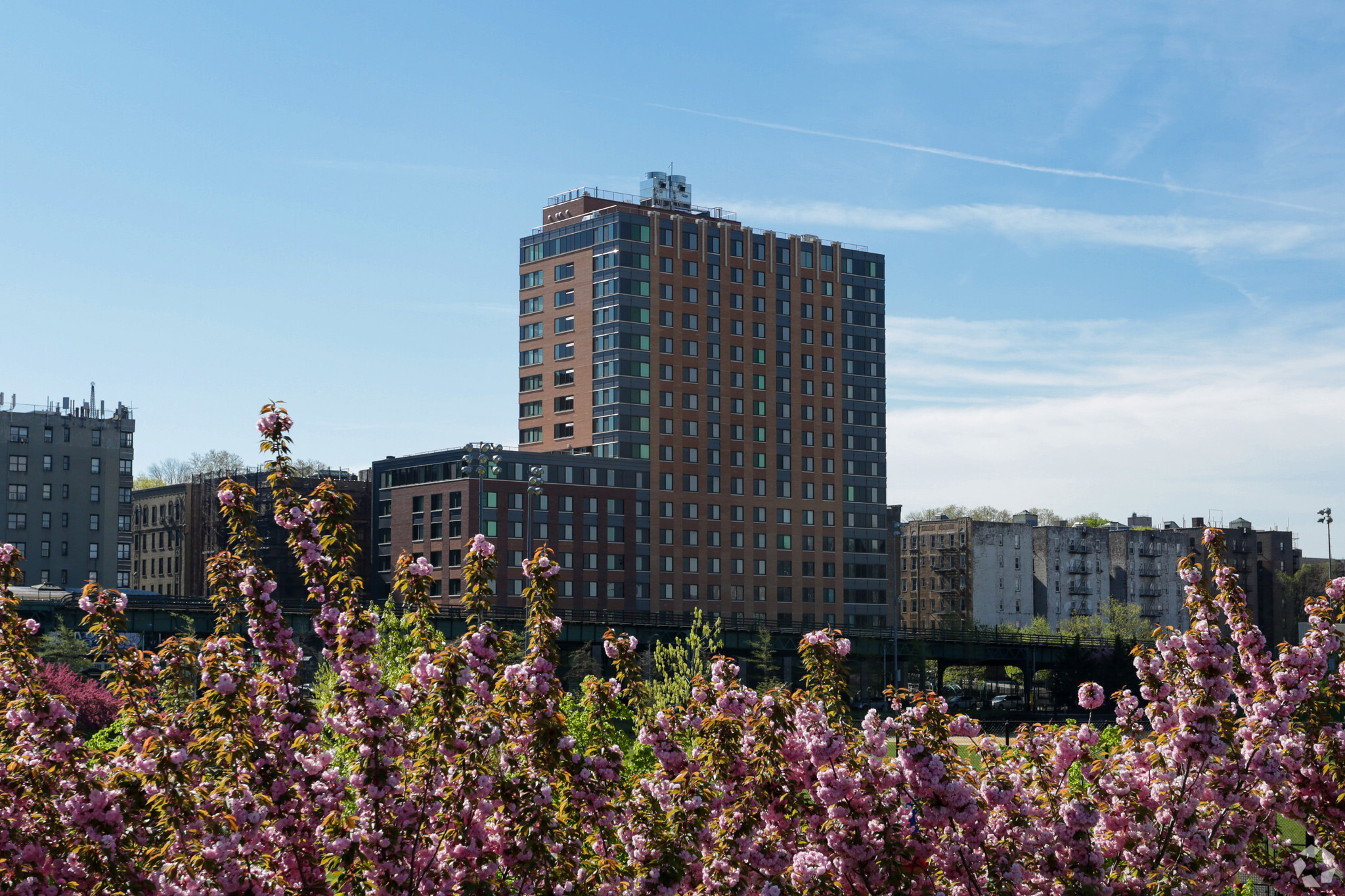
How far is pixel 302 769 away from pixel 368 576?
135471 mm

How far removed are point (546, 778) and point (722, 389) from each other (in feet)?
460

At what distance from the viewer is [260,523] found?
169 metres

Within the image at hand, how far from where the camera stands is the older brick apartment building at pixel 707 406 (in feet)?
485

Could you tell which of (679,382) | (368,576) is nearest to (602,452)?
(679,382)

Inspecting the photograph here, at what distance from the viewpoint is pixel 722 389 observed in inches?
6132

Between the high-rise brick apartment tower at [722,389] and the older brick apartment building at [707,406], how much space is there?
192 millimetres

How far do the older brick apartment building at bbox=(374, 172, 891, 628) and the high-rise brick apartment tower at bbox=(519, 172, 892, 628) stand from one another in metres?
0.19

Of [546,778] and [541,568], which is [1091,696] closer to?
[546,778]

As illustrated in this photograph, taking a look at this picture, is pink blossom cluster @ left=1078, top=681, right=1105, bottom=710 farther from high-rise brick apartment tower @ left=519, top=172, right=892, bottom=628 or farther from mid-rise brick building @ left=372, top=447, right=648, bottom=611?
high-rise brick apartment tower @ left=519, top=172, right=892, bottom=628

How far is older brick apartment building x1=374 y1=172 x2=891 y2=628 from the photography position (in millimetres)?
147750

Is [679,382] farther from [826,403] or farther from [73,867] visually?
[73,867]

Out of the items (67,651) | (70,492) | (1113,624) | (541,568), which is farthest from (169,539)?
(541,568)

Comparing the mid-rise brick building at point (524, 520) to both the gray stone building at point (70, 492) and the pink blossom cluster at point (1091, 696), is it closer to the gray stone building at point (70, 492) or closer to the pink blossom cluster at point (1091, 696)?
the gray stone building at point (70, 492)

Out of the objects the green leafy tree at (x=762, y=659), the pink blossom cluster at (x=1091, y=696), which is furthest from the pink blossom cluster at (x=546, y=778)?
the green leafy tree at (x=762, y=659)
